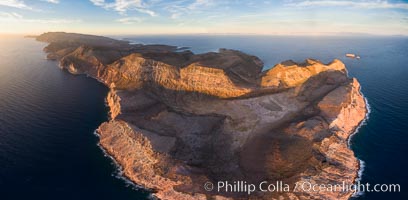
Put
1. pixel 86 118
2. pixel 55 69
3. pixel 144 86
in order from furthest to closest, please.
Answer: pixel 55 69 → pixel 144 86 → pixel 86 118

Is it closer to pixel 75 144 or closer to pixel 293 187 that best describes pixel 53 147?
pixel 75 144

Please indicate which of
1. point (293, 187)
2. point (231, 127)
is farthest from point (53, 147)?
point (293, 187)

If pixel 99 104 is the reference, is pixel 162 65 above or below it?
above

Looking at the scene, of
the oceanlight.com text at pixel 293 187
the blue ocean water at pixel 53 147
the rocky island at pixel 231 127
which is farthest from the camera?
the rocky island at pixel 231 127

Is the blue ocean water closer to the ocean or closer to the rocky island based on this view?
the ocean

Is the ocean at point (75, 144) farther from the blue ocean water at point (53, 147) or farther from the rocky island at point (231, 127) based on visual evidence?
the rocky island at point (231, 127)

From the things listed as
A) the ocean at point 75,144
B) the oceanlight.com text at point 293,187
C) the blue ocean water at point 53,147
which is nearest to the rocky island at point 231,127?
the oceanlight.com text at point 293,187

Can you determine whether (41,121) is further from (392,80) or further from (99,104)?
(392,80)

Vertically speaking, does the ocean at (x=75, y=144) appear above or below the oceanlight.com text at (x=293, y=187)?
above

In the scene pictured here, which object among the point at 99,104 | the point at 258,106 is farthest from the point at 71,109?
the point at 258,106
